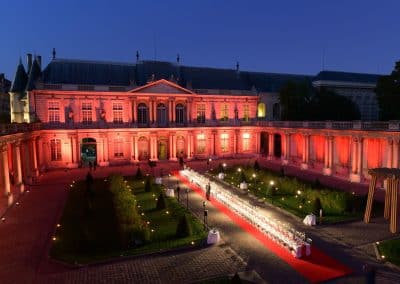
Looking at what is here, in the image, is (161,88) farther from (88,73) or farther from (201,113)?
(88,73)

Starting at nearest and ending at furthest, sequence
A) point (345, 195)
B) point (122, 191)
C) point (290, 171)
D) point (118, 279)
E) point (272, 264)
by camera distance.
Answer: point (118, 279), point (272, 264), point (345, 195), point (122, 191), point (290, 171)

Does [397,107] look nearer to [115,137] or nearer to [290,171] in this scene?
[290,171]

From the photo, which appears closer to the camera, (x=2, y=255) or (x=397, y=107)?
(x=2, y=255)

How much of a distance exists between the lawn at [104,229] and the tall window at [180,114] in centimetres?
2130

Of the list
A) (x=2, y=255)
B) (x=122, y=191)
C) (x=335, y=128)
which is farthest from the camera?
(x=335, y=128)

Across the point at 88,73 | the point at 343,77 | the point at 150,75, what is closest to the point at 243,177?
the point at 150,75

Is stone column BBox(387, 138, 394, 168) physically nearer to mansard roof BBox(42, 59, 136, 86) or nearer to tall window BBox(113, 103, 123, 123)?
mansard roof BBox(42, 59, 136, 86)

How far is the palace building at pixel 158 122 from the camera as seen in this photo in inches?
1436

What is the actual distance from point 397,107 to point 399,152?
31.6 feet

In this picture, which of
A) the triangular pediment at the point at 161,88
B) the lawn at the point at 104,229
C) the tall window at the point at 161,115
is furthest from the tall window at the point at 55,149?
the lawn at the point at 104,229

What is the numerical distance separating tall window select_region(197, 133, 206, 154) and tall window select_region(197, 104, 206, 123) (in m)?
2.25

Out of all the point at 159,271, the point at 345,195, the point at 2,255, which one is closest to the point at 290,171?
the point at 345,195

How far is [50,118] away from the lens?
136 ft

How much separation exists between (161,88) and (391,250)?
35914 mm
